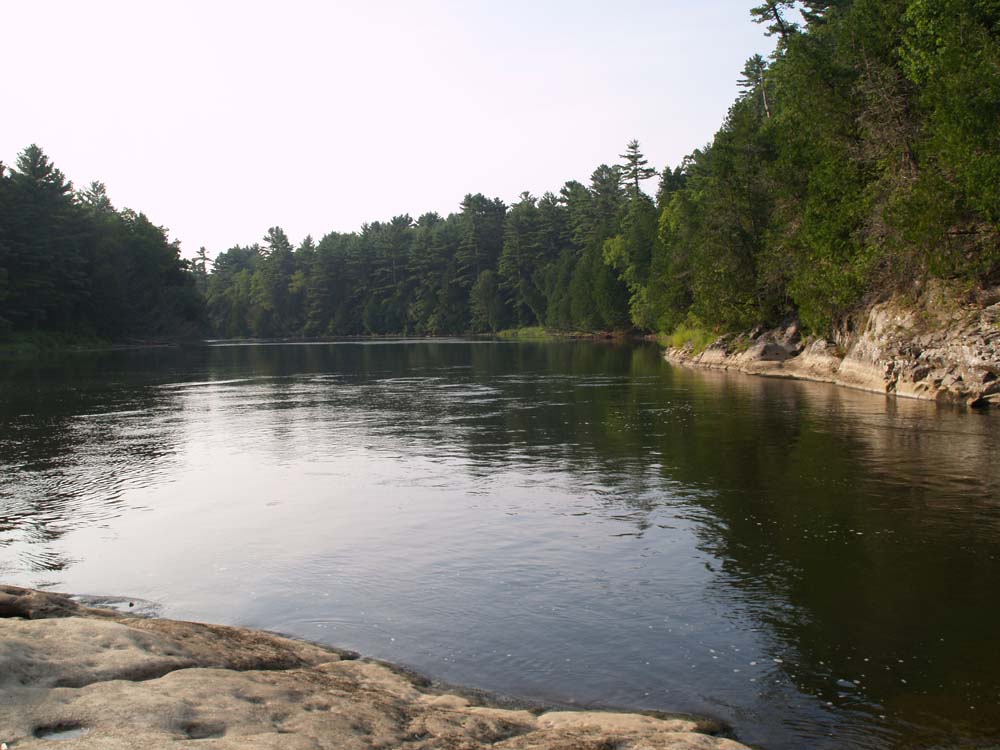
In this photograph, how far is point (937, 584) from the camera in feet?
37.0

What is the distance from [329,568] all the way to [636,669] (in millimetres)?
5544

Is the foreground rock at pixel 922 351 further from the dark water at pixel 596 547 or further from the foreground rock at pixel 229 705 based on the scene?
the foreground rock at pixel 229 705

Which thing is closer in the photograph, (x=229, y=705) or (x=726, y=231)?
(x=229, y=705)

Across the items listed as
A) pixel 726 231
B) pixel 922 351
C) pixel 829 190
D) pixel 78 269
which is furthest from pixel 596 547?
pixel 78 269

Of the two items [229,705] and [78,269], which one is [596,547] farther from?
[78,269]

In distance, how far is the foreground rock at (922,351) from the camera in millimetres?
28625

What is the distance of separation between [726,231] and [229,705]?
52.3m

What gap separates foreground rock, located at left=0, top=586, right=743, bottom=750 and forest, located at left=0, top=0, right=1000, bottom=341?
26234 mm

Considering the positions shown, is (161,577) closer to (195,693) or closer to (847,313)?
(195,693)

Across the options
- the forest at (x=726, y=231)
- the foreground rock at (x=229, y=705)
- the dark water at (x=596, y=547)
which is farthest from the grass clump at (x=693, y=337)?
the foreground rock at (x=229, y=705)

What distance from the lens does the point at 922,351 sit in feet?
105

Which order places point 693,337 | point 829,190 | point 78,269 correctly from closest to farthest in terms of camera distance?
1. point 829,190
2. point 693,337
3. point 78,269

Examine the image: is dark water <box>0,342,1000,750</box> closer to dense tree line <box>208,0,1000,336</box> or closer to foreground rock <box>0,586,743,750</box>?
foreground rock <box>0,586,743,750</box>

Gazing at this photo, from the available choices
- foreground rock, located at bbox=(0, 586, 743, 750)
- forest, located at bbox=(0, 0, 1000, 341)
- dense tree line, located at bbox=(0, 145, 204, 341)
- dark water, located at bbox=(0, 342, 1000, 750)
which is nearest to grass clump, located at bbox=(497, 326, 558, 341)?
forest, located at bbox=(0, 0, 1000, 341)
